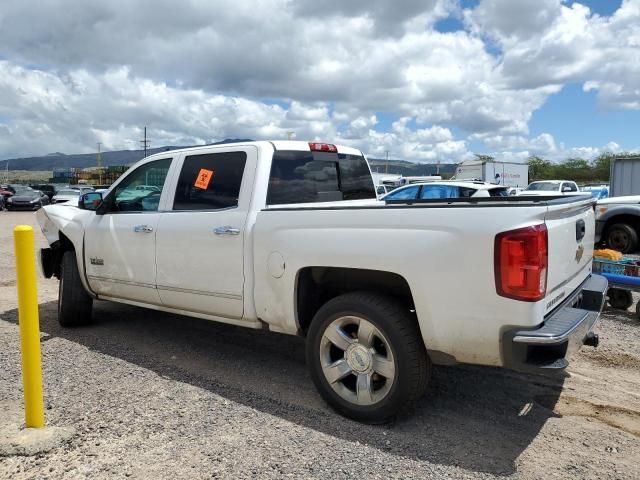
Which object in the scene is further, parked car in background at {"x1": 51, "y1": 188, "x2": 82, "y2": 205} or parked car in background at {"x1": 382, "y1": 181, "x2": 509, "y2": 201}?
parked car in background at {"x1": 51, "y1": 188, "x2": 82, "y2": 205}

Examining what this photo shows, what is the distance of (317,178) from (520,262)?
222 cm

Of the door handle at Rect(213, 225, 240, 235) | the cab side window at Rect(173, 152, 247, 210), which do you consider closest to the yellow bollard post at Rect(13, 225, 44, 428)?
the door handle at Rect(213, 225, 240, 235)

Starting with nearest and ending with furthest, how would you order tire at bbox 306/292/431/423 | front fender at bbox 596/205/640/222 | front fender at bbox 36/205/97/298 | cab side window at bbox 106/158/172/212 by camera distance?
1. tire at bbox 306/292/431/423
2. cab side window at bbox 106/158/172/212
3. front fender at bbox 36/205/97/298
4. front fender at bbox 596/205/640/222

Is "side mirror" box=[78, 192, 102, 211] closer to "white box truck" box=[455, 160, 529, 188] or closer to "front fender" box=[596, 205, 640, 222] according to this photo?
"front fender" box=[596, 205, 640, 222]

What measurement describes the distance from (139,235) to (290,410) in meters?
2.19

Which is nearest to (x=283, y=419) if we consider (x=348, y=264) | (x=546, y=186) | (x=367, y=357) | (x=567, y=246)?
(x=367, y=357)

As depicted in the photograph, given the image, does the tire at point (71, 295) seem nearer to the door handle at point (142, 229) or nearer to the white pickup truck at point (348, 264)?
the white pickup truck at point (348, 264)

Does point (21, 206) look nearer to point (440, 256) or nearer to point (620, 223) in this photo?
point (620, 223)

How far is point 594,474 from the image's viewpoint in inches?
115

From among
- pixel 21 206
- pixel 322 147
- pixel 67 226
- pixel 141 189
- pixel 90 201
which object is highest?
pixel 322 147

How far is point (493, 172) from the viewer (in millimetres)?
36844

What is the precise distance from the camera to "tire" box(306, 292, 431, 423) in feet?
10.7

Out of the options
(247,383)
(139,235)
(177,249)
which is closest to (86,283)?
(139,235)

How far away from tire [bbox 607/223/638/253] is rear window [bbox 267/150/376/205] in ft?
21.5
